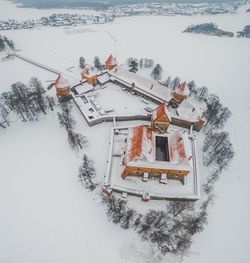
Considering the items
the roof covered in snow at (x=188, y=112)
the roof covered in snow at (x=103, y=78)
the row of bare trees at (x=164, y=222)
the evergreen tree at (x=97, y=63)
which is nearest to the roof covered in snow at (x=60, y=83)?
the roof covered in snow at (x=103, y=78)

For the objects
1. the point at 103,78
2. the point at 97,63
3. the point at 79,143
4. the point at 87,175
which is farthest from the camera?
the point at 97,63

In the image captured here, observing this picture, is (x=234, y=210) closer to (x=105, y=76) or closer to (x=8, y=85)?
(x=105, y=76)

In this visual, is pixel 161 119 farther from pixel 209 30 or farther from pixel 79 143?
pixel 209 30

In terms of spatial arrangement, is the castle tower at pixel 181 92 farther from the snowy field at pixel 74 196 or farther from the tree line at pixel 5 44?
the tree line at pixel 5 44

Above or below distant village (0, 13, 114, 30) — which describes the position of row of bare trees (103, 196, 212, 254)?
below

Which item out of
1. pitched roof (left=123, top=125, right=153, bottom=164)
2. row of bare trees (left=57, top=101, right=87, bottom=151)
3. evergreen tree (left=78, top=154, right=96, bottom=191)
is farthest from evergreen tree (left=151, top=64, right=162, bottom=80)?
evergreen tree (left=78, top=154, right=96, bottom=191)

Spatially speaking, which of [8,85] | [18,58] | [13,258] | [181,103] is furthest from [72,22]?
[13,258]

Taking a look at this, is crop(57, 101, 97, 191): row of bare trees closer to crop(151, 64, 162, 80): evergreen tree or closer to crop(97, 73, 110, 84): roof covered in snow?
crop(97, 73, 110, 84): roof covered in snow

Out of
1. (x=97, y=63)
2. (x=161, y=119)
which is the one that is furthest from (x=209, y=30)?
(x=161, y=119)
